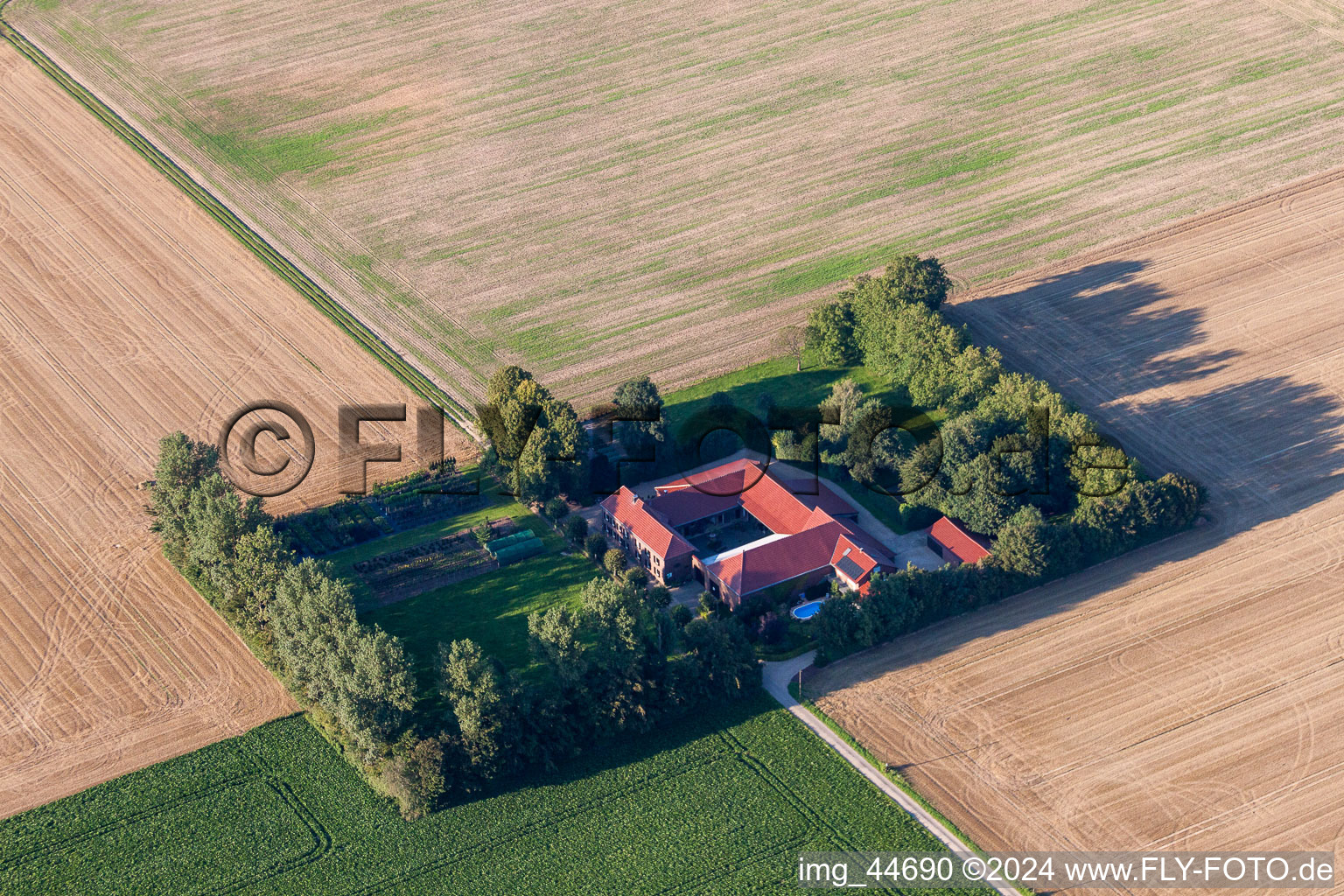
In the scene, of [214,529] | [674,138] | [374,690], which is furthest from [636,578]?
[674,138]

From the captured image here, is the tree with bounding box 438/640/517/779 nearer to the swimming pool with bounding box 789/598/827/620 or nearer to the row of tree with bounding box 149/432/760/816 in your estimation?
the row of tree with bounding box 149/432/760/816

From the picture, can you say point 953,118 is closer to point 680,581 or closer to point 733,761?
point 680,581

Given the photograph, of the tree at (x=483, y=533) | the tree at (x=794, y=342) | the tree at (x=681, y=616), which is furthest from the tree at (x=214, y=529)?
the tree at (x=794, y=342)

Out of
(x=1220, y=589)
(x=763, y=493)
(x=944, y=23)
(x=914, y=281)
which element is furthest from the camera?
(x=944, y=23)

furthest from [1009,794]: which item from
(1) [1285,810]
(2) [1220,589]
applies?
(2) [1220,589]

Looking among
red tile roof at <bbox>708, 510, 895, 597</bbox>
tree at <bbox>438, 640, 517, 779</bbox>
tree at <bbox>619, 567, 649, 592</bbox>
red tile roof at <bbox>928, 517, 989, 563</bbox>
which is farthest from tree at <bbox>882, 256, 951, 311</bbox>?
tree at <bbox>438, 640, 517, 779</bbox>

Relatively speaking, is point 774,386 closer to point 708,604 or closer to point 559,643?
point 708,604
